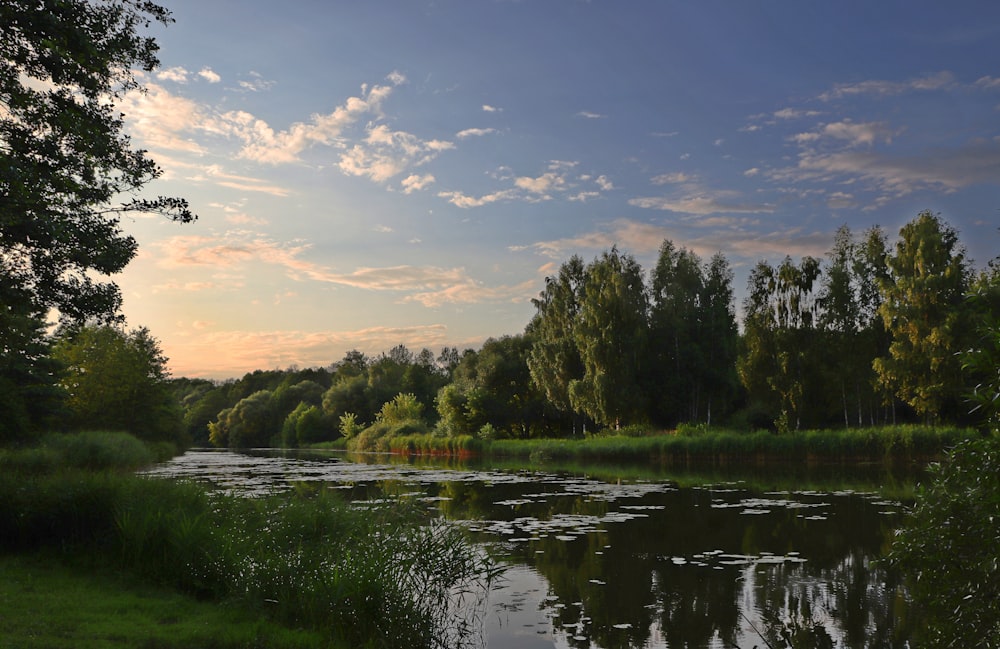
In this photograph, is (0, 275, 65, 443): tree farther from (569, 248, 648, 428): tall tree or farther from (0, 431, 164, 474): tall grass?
(569, 248, 648, 428): tall tree

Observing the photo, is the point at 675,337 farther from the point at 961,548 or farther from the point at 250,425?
the point at 250,425

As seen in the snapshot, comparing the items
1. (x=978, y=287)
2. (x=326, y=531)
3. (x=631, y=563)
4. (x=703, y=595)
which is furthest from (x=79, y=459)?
(x=978, y=287)

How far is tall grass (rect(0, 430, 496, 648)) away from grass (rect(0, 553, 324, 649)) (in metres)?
0.40

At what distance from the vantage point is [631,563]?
1241 cm

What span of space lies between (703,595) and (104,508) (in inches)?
394

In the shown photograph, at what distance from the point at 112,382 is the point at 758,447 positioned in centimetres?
4163

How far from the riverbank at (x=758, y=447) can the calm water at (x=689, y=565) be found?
11792 mm

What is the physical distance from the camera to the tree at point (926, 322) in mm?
39906

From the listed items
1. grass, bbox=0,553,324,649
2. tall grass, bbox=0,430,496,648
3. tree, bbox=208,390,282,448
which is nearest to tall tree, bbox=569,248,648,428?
tall grass, bbox=0,430,496,648

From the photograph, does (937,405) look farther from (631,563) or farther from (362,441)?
(362,441)

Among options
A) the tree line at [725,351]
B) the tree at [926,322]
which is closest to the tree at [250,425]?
the tree line at [725,351]

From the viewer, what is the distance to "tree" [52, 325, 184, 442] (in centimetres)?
4419

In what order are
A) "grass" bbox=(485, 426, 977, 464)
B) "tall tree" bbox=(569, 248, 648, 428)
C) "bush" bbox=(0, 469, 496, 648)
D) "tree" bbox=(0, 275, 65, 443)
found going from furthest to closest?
"tall tree" bbox=(569, 248, 648, 428) < "grass" bbox=(485, 426, 977, 464) < "tree" bbox=(0, 275, 65, 443) < "bush" bbox=(0, 469, 496, 648)

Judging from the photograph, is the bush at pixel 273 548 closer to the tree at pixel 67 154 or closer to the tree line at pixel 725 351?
the tree at pixel 67 154
